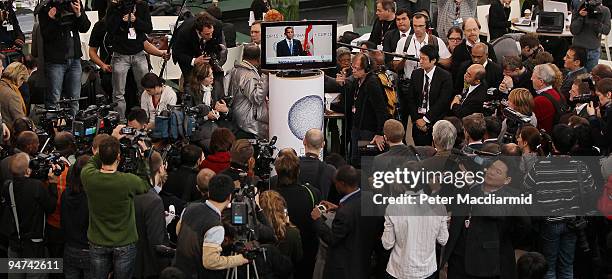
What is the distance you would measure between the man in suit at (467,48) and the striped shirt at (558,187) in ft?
9.56

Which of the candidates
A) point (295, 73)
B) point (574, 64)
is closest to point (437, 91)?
point (295, 73)

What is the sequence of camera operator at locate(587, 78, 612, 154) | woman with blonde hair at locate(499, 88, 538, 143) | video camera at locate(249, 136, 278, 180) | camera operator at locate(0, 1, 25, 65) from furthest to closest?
camera operator at locate(0, 1, 25, 65) < woman with blonde hair at locate(499, 88, 538, 143) < camera operator at locate(587, 78, 612, 154) < video camera at locate(249, 136, 278, 180)

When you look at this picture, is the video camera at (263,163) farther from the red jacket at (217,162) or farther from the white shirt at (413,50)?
the white shirt at (413,50)

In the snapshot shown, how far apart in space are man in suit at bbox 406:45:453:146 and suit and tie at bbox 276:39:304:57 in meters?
1.19

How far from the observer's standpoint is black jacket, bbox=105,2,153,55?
12.3 meters

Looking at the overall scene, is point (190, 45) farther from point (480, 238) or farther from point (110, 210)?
point (480, 238)

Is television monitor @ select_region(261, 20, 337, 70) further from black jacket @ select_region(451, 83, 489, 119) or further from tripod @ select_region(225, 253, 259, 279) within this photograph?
tripod @ select_region(225, 253, 259, 279)

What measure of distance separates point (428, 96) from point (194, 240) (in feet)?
14.0

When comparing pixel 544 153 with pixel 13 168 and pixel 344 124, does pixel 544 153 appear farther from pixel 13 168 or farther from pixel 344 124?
pixel 13 168

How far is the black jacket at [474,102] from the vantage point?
10852 millimetres

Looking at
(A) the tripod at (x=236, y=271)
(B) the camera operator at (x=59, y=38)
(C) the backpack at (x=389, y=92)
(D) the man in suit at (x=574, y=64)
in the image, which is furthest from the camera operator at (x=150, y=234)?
(D) the man in suit at (x=574, y=64)

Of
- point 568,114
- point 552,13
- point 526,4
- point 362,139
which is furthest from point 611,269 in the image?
point 526,4

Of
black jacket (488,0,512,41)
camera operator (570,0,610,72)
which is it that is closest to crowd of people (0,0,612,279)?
camera operator (570,0,610,72)

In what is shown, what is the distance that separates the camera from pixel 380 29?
1336 cm
